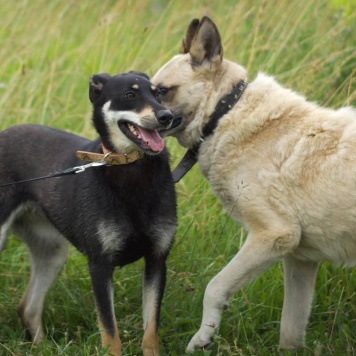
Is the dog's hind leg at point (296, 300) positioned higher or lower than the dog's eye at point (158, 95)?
lower

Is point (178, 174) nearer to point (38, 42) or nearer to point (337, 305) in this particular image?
point (337, 305)

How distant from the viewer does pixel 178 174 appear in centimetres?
436

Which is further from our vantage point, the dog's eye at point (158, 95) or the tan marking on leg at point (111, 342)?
the dog's eye at point (158, 95)

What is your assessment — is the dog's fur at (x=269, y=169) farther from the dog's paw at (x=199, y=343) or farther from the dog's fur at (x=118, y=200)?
the dog's fur at (x=118, y=200)

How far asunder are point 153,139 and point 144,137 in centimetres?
5

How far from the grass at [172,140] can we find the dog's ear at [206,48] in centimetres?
103

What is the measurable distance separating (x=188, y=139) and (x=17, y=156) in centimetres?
97

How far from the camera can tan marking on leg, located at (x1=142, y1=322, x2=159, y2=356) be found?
398cm

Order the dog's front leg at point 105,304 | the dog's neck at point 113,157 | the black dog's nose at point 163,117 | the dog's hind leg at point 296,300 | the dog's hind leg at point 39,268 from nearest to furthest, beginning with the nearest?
the black dog's nose at point 163,117
the dog's front leg at point 105,304
the dog's neck at point 113,157
the dog's hind leg at point 296,300
the dog's hind leg at point 39,268

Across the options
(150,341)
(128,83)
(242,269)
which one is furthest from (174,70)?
(150,341)

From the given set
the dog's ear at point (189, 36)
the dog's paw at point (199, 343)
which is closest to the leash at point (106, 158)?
the dog's ear at point (189, 36)

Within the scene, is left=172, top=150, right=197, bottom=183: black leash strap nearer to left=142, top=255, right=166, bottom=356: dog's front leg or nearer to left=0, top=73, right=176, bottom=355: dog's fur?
left=0, top=73, right=176, bottom=355: dog's fur


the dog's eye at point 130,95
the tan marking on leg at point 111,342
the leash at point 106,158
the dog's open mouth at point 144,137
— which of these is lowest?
the tan marking on leg at point 111,342

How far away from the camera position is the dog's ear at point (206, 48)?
171 inches
